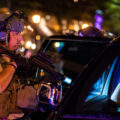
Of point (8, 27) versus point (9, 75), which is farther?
point (8, 27)

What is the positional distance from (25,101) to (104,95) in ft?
2.95

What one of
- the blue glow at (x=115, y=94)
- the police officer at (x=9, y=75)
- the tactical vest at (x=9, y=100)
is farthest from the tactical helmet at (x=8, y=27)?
the blue glow at (x=115, y=94)

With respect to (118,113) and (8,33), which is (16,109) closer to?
(8,33)

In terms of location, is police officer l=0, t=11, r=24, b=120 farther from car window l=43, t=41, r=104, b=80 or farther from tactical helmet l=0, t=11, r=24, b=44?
car window l=43, t=41, r=104, b=80

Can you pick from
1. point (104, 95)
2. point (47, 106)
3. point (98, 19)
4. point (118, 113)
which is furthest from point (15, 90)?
point (98, 19)

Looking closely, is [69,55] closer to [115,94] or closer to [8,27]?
[8,27]

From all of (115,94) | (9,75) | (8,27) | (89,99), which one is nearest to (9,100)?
(9,75)

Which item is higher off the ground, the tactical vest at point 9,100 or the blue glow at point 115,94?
the blue glow at point 115,94

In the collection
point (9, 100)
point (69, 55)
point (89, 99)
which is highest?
point (89, 99)

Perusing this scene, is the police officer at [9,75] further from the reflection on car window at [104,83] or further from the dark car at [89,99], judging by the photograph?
the reflection on car window at [104,83]

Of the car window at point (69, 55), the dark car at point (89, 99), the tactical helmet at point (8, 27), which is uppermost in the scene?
the tactical helmet at point (8, 27)

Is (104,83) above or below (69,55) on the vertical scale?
above

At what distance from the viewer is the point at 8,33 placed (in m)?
2.69

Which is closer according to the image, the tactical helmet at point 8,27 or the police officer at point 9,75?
the police officer at point 9,75
